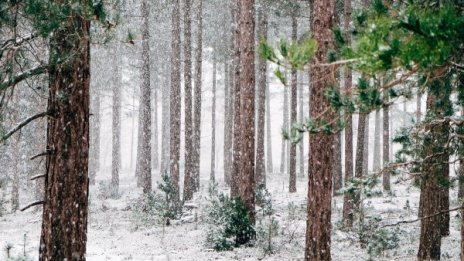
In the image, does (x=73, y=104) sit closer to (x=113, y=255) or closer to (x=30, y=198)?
(x=113, y=255)

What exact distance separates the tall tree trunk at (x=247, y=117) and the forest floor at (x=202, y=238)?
4.41 feet

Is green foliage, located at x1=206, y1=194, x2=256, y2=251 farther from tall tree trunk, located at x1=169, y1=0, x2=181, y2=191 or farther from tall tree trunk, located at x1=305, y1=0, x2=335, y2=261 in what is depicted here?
tall tree trunk, located at x1=169, y1=0, x2=181, y2=191

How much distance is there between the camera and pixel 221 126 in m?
75.5

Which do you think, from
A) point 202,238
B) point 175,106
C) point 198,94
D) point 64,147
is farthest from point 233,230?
point 198,94

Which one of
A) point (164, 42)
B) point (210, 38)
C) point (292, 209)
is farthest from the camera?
point (164, 42)

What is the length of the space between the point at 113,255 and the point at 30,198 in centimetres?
1763

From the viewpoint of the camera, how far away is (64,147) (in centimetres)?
595

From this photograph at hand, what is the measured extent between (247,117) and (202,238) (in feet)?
11.8

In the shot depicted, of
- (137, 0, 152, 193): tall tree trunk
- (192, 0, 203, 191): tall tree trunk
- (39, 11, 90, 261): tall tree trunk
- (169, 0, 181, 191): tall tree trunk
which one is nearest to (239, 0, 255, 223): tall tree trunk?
(39, 11, 90, 261): tall tree trunk

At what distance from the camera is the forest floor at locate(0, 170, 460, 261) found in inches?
425

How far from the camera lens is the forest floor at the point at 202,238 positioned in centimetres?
1080

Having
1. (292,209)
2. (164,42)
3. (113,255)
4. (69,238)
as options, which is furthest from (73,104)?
(164,42)

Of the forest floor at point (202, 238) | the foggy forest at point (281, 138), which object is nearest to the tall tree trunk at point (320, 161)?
the foggy forest at point (281, 138)

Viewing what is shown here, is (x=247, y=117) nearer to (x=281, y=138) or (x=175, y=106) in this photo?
(x=281, y=138)
